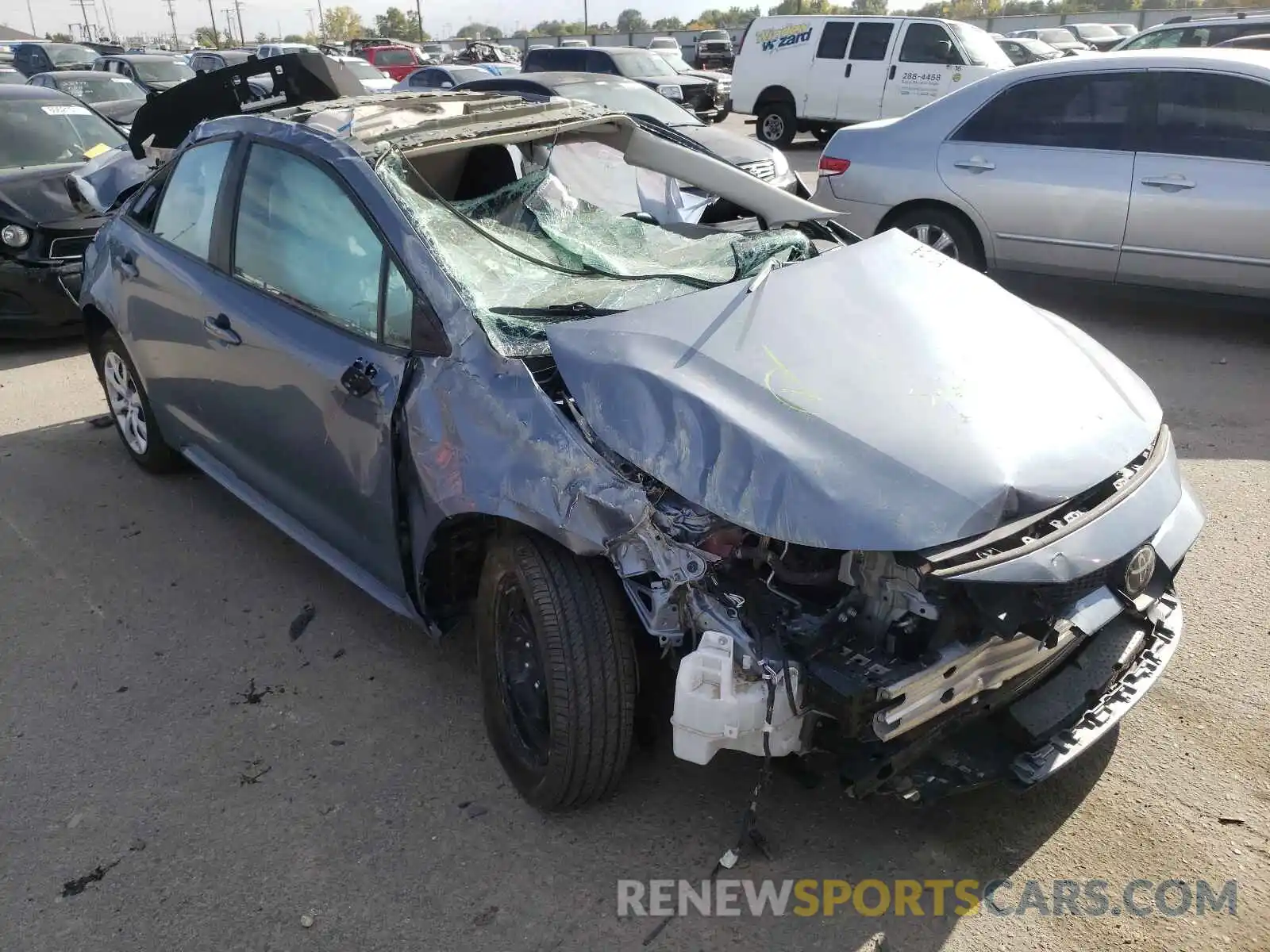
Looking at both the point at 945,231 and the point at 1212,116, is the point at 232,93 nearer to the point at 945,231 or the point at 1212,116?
the point at 945,231

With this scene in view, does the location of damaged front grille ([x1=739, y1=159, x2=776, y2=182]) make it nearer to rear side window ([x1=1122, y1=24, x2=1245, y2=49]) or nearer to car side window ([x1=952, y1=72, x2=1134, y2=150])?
car side window ([x1=952, y1=72, x2=1134, y2=150])

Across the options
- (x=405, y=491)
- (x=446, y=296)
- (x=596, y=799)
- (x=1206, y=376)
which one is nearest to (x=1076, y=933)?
(x=596, y=799)

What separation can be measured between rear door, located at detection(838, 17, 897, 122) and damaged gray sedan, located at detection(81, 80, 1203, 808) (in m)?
12.4

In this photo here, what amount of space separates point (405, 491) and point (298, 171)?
1231 mm

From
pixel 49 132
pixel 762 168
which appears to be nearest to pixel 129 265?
pixel 49 132

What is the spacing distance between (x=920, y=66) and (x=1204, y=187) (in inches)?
367

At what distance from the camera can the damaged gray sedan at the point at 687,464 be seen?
2.16 m

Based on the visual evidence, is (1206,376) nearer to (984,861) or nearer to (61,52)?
(984,861)

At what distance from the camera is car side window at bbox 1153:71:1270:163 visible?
576 centimetres

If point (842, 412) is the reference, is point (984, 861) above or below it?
below

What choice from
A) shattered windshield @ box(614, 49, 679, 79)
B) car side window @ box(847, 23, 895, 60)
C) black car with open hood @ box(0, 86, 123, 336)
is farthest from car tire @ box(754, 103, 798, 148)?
black car with open hood @ box(0, 86, 123, 336)

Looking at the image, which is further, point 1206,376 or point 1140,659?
point 1206,376

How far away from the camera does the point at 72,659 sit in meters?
3.39

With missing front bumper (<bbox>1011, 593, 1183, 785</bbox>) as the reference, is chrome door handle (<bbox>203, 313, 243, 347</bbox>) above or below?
above
